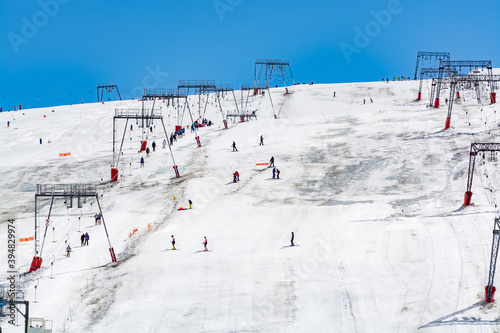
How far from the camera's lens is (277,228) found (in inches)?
1935

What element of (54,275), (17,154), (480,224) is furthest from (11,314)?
(17,154)

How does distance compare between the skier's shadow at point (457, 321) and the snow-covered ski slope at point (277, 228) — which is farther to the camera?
the snow-covered ski slope at point (277, 228)

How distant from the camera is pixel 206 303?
3728cm

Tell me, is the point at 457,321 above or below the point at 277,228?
below

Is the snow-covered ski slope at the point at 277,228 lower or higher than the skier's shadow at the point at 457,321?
higher

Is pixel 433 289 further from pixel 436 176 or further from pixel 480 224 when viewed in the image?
pixel 436 176

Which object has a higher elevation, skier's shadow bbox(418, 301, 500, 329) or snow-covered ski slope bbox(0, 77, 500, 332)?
snow-covered ski slope bbox(0, 77, 500, 332)

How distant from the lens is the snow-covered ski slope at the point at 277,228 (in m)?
36.1

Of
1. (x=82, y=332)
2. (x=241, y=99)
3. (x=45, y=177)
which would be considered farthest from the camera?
(x=241, y=99)

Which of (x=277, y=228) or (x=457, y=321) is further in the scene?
(x=277, y=228)

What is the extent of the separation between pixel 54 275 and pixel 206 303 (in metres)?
11.3

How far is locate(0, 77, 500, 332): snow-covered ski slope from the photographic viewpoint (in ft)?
118

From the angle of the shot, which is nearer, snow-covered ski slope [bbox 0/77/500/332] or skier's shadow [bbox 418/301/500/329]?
skier's shadow [bbox 418/301/500/329]

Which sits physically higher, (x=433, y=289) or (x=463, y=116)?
(x=463, y=116)
